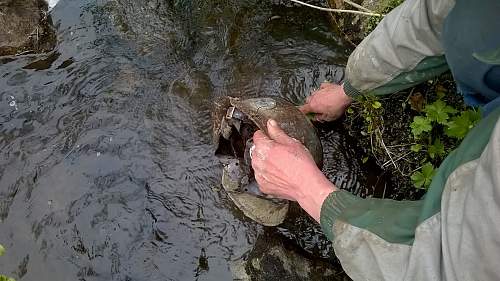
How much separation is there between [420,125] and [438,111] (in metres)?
0.13

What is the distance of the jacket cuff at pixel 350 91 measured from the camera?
3.28m

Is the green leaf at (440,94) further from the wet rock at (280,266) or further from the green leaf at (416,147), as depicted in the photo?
the wet rock at (280,266)

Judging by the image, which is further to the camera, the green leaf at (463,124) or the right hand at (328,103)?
the right hand at (328,103)

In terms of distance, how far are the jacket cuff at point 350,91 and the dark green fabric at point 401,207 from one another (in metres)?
0.99

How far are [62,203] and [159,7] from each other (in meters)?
1.96

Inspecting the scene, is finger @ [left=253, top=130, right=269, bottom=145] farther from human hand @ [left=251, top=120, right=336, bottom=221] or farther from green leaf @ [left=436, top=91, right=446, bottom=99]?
green leaf @ [left=436, top=91, right=446, bottom=99]

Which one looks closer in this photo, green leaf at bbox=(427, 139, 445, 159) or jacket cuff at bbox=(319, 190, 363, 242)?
jacket cuff at bbox=(319, 190, 363, 242)

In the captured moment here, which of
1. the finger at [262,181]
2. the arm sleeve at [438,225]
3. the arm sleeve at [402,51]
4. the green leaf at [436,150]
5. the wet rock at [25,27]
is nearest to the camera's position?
the arm sleeve at [438,225]

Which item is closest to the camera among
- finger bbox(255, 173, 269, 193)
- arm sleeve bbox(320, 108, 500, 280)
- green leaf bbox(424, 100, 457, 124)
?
arm sleeve bbox(320, 108, 500, 280)

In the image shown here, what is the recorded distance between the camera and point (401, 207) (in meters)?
2.20

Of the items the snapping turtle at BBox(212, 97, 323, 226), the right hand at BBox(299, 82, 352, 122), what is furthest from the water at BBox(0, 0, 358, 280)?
the snapping turtle at BBox(212, 97, 323, 226)

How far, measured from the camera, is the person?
1693 mm

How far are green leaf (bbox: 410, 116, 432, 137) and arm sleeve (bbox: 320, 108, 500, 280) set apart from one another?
1029 millimetres

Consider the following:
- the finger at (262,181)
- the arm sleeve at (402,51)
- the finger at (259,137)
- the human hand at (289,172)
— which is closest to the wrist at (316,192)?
the human hand at (289,172)
